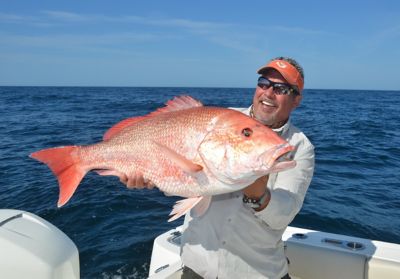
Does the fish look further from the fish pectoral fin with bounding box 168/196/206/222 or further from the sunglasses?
the sunglasses

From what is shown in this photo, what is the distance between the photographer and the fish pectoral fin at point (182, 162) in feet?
7.93

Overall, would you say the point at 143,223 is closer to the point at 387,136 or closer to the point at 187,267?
the point at 187,267

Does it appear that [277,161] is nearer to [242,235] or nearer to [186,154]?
[186,154]

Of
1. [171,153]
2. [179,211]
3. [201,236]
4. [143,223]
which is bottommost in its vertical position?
[143,223]

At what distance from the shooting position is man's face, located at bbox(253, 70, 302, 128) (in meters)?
3.14

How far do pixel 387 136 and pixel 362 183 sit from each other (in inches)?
411

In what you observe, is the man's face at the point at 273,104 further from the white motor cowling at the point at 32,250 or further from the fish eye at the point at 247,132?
the white motor cowling at the point at 32,250

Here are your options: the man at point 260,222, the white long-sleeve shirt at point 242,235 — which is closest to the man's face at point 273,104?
the man at point 260,222

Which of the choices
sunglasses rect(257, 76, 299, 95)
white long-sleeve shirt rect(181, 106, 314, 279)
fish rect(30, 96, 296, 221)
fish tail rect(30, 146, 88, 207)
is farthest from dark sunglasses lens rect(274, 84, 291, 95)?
fish tail rect(30, 146, 88, 207)

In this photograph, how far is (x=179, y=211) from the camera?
255 centimetres

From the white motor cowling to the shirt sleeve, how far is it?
65.9 inches

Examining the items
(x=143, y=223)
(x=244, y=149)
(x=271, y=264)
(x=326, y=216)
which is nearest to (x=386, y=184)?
(x=326, y=216)

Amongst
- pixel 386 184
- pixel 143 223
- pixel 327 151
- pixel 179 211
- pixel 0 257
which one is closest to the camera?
pixel 179 211

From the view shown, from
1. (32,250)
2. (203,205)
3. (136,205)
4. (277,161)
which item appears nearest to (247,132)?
(277,161)
